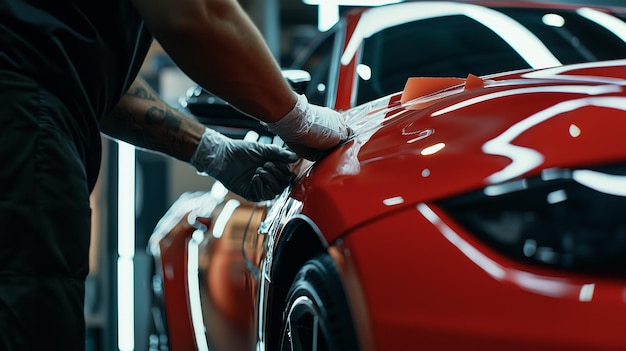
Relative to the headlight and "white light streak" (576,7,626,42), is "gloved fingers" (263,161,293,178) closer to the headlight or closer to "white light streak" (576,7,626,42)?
the headlight

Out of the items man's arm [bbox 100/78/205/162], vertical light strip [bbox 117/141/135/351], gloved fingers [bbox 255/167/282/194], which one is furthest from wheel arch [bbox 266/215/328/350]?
vertical light strip [bbox 117/141/135/351]

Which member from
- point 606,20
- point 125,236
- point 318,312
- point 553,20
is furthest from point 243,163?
point 125,236

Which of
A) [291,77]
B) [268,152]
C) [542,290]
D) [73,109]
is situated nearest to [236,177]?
[268,152]

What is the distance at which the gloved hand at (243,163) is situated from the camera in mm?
2387

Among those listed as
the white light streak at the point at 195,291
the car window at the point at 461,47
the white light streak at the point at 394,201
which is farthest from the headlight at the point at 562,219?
the white light streak at the point at 195,291

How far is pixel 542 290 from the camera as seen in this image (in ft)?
4.42

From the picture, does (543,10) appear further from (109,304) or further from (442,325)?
(109,304)

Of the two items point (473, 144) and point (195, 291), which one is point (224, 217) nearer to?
point (195, 291)

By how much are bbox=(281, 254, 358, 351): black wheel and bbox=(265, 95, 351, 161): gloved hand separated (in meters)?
0.32

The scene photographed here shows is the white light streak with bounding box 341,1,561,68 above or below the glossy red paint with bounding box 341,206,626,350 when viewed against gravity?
above

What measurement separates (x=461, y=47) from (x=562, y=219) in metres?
1.46

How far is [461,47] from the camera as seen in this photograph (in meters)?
2.80

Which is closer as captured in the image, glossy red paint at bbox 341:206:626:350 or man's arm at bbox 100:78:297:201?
glossy red paint at bbox 341:206:626:350

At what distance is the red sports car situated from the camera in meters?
1.36
